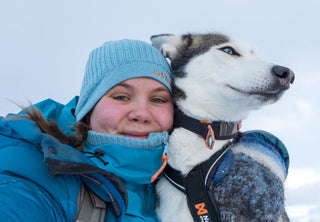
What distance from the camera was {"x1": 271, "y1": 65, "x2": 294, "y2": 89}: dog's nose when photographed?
1965mm

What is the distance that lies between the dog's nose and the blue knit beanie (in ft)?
2.61

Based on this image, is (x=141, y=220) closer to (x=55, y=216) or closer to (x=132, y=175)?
(x=132, y=175)

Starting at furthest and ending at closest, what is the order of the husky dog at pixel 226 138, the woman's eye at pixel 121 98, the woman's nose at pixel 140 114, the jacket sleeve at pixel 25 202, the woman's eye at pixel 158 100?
1. the woman's eye at pixel 158 100
2. the woman's eye at pixel 121 98
3. the woman's nose at pixel 140 114
4. the husky dog at pixel 226 138
5. the jacket sleeve at pixel 25 202

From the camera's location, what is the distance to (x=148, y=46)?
2.41 meters

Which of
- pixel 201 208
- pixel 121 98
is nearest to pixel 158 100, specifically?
pixel 121 98

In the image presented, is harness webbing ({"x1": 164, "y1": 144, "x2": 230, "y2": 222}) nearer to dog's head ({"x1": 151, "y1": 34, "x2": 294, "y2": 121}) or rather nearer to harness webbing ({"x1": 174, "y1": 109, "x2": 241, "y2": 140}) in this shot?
harness webbing ({"x1": 174, "y1": 109, "x2": 241, "y2": 140})

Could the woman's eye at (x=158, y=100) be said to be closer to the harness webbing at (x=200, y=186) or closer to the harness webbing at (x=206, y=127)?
the harness webbing at (x=206, y=127)

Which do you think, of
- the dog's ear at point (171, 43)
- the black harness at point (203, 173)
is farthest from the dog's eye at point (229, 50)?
the black harness at point (203, 173)

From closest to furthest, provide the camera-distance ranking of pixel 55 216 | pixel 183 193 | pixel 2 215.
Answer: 1. pixel 2 215
2. pixel 55 216
3. pixel 183 193

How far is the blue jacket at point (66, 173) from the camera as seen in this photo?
4.54ft

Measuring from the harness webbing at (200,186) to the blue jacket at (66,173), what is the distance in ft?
0.59

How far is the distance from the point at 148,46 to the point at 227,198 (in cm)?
136

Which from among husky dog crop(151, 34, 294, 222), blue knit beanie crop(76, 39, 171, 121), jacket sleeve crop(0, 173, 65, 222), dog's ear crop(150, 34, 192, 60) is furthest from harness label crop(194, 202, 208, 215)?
dog's ear crop(150, 34, 192, 60)

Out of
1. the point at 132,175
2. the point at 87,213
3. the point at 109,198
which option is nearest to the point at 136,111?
the point at 132,175
